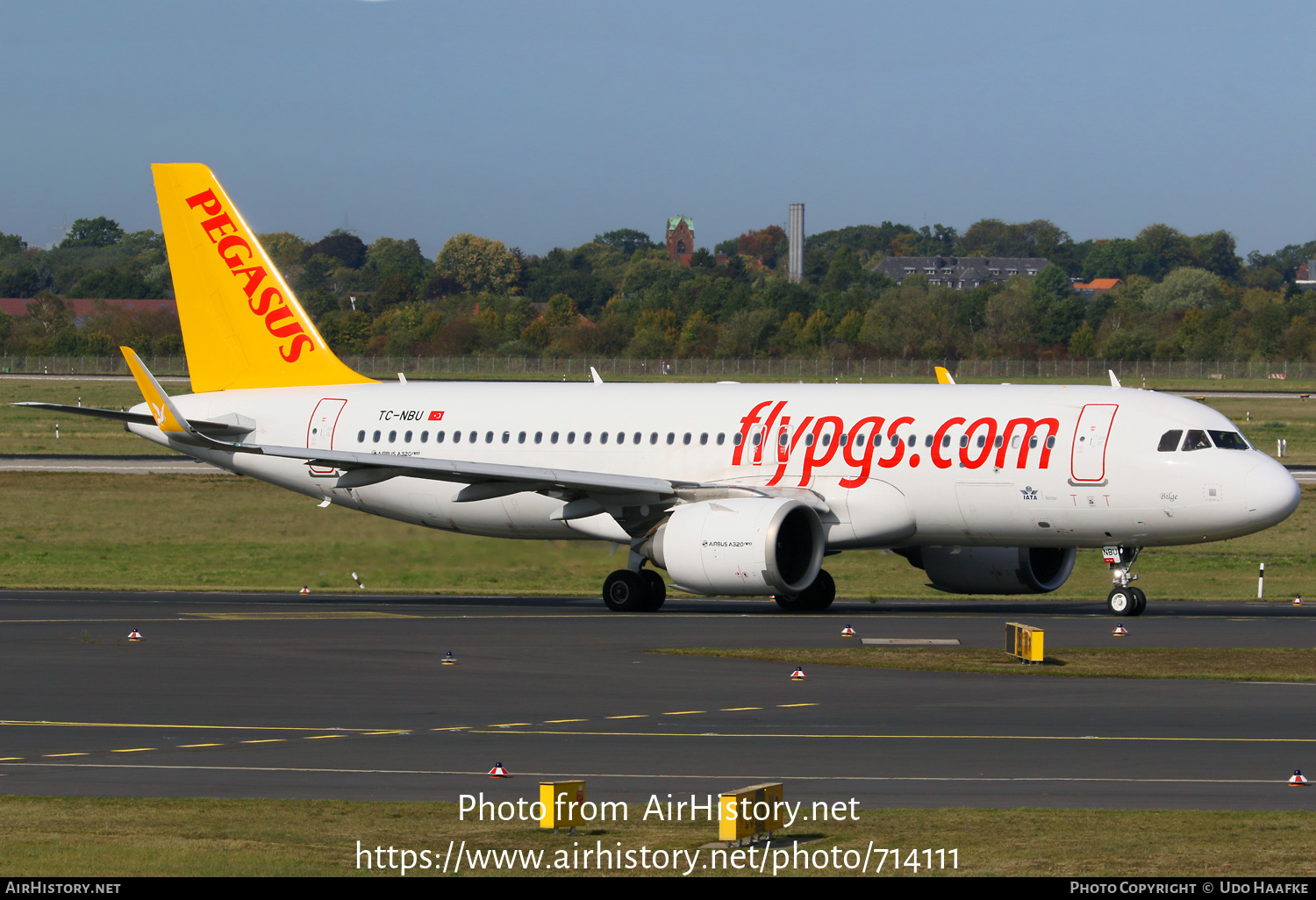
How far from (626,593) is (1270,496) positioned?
507 inches

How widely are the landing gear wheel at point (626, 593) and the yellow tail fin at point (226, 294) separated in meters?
10.2

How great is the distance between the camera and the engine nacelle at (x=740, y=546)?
33.8m

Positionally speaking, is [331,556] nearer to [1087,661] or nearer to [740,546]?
[740,546]

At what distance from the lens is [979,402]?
36062mm

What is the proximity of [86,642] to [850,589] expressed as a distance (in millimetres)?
20222

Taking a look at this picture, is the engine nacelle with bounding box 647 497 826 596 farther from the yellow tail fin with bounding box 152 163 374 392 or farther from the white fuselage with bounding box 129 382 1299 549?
the yellow tail fin with bounding box 152 163 374 392

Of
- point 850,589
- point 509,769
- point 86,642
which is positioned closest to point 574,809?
point 509,769

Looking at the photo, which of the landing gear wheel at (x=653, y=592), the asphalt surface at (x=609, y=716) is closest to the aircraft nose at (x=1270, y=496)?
the asphalt surface at (x=609, y=716)

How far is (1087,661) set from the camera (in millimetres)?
27703

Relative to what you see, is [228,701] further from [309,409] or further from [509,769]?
[309,409]

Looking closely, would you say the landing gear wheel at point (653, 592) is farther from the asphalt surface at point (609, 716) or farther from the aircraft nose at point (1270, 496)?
the aircraft nose at point (1270, 496)

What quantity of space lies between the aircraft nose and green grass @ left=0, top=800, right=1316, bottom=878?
1911 centimetres

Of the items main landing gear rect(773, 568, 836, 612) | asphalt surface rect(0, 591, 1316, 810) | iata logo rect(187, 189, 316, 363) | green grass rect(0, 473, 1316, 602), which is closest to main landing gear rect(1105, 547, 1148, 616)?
asphalt surface rect(0, 591, 1316, 810)

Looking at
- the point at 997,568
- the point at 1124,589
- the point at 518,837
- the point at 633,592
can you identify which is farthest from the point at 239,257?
the point at 518,837
